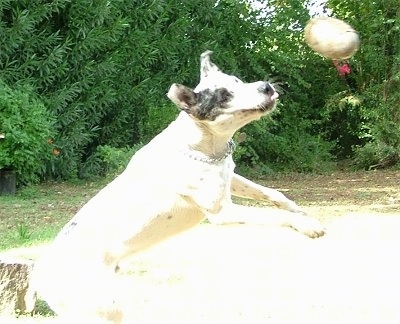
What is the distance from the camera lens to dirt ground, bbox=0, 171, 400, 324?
5.60 m

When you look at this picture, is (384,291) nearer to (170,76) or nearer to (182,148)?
(182,148)

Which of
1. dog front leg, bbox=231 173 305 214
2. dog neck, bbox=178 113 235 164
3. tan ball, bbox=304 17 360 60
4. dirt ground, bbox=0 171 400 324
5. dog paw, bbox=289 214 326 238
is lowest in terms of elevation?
dirt ground, bbox=0 171 400 324

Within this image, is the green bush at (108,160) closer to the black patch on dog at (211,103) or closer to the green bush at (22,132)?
the green bush at (22,132)

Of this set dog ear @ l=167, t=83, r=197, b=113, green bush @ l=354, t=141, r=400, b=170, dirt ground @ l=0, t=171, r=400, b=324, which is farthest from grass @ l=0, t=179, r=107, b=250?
green bush @ l=354, t=141, r=400, b=170

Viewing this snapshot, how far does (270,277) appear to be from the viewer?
6.71m

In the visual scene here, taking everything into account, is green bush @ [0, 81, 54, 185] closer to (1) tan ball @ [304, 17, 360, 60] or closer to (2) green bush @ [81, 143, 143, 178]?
(2) green bush @ [81, 143, 143, 178]

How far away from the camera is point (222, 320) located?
550cm

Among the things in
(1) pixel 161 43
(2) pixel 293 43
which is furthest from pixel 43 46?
(2) pixel 293 43

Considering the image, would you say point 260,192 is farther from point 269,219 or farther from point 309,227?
point 309,227

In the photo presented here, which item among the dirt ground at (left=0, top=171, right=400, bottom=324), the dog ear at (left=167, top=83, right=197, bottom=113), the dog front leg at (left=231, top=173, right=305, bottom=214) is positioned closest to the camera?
the dog ear at (left=167, top=83, right=197, bottom=113)

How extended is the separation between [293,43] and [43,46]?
21.0 ft

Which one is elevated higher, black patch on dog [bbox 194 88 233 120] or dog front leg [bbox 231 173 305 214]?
black patch on dog [bbox 194 88 233 120]

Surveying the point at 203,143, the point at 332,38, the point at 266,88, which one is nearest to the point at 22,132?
the point at 332,38

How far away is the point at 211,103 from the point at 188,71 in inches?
473
